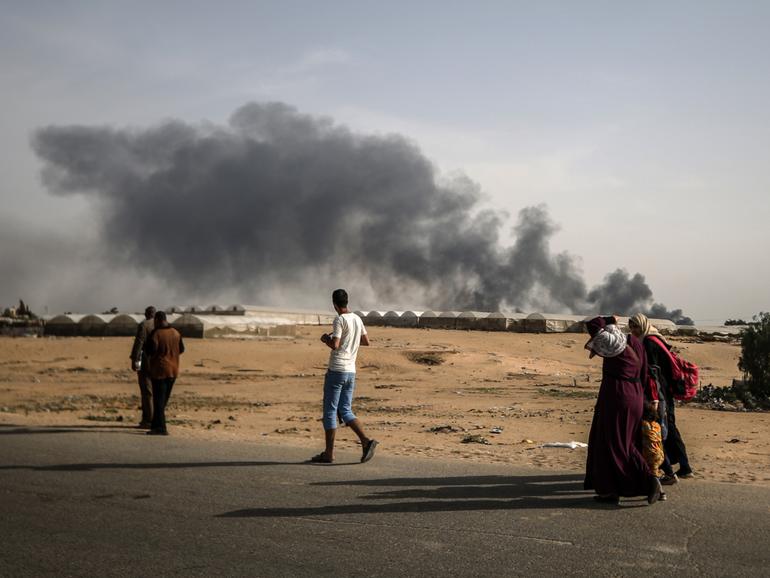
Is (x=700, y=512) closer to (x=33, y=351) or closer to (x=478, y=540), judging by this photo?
(x=478, y=540)

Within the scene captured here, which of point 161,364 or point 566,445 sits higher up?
point 161,364

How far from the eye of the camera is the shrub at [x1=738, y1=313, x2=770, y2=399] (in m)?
21.4

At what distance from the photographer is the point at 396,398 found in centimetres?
2367

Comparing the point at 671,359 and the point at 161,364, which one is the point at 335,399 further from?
the point at 161,364

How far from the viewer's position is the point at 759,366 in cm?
2172

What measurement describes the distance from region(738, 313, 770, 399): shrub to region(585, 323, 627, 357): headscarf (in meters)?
14.9

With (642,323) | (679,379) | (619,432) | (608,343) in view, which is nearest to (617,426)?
(619,432)

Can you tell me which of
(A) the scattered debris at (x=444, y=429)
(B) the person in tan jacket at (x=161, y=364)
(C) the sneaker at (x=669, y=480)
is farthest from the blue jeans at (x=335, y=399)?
(A) the scattered debris at (x=444, y=429)

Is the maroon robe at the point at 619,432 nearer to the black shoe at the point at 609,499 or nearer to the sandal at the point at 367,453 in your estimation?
the black shoe at the point at 609,499

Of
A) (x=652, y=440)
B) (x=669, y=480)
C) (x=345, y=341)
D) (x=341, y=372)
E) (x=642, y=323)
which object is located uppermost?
(x=642, y=323)

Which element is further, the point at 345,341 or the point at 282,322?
the point at 282,322

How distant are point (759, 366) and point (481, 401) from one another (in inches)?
276

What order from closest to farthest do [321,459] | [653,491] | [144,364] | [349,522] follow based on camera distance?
[349,522] → [653,491] → [321,459] → [144,364]

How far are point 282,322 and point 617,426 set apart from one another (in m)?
48.1
